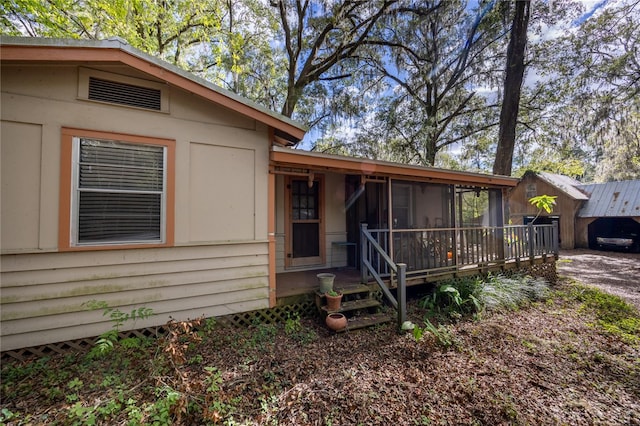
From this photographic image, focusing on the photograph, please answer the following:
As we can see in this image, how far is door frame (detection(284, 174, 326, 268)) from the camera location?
225 inches

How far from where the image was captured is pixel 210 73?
12.5 meters

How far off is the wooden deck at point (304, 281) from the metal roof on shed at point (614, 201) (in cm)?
1452

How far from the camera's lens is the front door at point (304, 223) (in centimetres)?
578

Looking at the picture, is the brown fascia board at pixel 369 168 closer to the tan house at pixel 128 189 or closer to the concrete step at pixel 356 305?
the tan house at pixel 128 189

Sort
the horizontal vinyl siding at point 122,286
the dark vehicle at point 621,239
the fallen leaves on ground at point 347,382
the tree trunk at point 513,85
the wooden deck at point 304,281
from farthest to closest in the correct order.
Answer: the dark vehicle at point 621,239, the tree trunk at point 513,85, the wooden deck at point 304,281, the horizontal vinyl siding at point 122,286, the fallen leaves on ground at point 347,382

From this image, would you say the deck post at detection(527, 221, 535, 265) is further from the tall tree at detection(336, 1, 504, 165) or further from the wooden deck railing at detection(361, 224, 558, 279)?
the tall tree at detection(336, 1, 504, 165)

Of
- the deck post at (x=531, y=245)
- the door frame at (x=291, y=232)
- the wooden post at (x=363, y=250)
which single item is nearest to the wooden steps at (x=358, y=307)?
the wooden post at (x=363, y=250)

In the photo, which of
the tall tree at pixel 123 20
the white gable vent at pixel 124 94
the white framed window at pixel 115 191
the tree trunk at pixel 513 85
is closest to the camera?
the white framed window at pixel 115 191

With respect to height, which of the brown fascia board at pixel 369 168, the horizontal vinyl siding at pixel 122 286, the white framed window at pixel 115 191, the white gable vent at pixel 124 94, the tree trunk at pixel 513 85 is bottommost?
the horizontal vinyl siding at pixel 122 286

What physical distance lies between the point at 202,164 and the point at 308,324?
281 cm

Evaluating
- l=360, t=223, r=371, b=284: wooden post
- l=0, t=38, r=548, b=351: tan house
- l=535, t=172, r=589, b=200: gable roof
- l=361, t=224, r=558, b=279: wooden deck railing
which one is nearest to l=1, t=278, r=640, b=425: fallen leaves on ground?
l=0, t=38, r=548, b=351: tan house

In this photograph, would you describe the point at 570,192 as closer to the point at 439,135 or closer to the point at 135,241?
the point at 439,135

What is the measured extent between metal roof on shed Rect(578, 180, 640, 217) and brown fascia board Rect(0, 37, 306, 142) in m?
16.7

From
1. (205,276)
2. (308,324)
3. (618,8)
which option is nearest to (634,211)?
(618,8)
